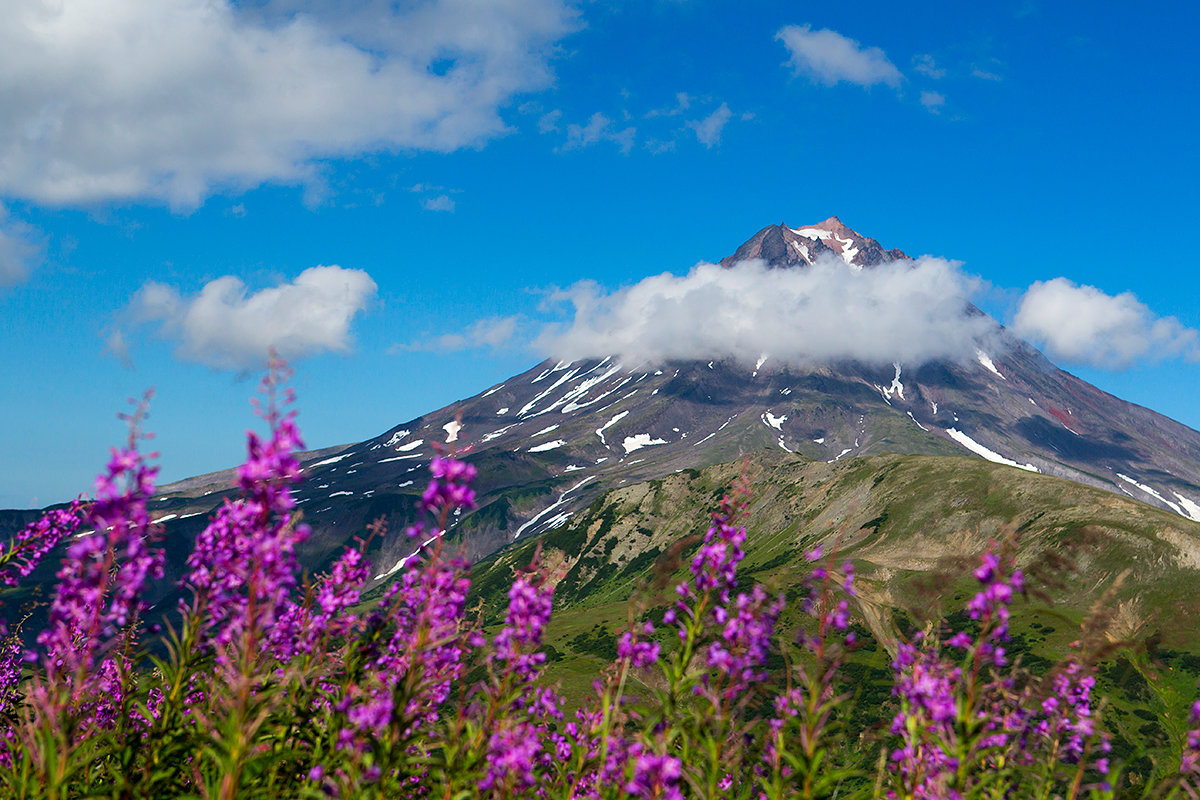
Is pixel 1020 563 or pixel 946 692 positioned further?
pixel 1020 563

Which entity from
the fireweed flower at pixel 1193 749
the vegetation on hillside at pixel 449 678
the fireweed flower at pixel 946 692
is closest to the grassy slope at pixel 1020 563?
the vegetation on hillside at pixel 449 678

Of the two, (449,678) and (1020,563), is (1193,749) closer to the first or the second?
(449,678)

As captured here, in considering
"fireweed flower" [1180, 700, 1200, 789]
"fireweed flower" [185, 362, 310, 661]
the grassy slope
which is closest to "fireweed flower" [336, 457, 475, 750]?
"fireweed flower" [185, 362, 310, 661]

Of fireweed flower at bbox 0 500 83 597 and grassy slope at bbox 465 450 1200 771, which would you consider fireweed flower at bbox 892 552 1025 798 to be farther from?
grassy slope at bbox 465 450 1200 771

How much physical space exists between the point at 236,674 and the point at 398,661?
240 centimetres

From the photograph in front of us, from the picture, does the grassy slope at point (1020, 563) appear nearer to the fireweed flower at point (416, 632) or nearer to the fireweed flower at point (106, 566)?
the fireweed flower at point (416, 632)

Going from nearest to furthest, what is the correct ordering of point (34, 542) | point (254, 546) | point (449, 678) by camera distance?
point (254, 546) < point (449, 678) < point (34, 542)

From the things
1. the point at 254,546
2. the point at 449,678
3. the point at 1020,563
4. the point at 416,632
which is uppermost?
the point at 254,546

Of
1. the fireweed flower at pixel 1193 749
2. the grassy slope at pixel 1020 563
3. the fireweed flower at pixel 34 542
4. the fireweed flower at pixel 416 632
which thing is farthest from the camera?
the grassy slope at pixel 1020 563

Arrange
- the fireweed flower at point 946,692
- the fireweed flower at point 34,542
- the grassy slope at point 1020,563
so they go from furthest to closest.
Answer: the grassy slope at point 1020,563
the fireweed flower at point 34,542
the fireweed flower at point 946,692

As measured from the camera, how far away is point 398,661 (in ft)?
33.0

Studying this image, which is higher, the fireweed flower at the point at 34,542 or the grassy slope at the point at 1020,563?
the fireweed flower at the point at 34,542

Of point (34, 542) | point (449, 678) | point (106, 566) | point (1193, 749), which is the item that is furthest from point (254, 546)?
point (1193, 749)

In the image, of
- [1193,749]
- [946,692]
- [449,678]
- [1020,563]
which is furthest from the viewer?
[1020,563]
